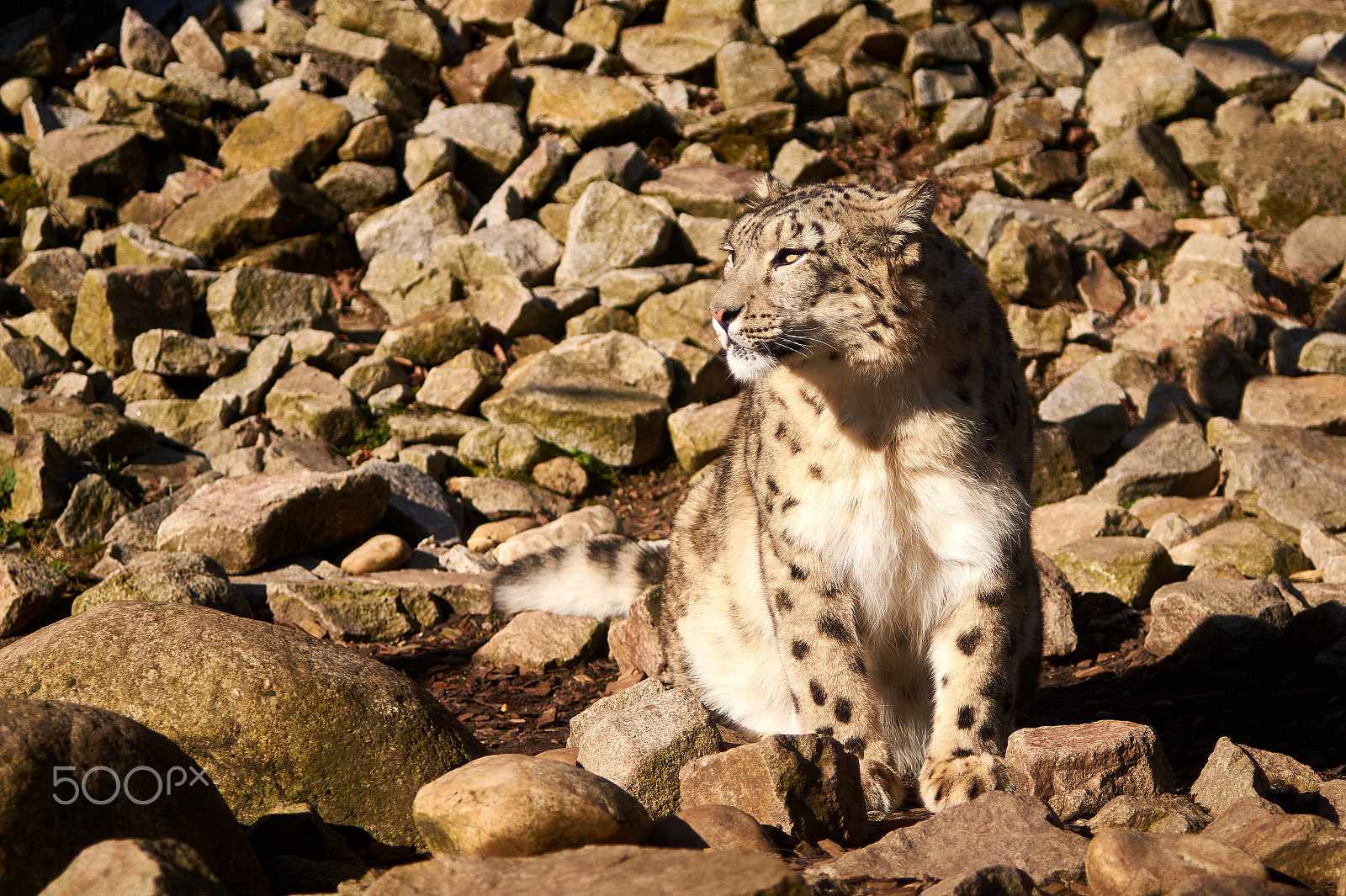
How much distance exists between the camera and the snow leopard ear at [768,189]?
434cm

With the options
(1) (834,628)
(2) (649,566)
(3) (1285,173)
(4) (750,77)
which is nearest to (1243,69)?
(3) (1285,173)

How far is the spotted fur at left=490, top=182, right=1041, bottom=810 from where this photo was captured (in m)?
3.71

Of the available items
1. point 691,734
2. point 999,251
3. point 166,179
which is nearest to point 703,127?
point 999,251

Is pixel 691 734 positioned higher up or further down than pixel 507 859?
further down

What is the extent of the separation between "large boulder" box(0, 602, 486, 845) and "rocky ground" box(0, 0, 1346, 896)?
0.01m

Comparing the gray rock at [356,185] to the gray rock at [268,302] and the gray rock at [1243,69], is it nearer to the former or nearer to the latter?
the gray rock at [268,302]

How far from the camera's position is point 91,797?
243 cm

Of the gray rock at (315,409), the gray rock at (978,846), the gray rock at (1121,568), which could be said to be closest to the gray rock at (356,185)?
the gray rock at (315,409)

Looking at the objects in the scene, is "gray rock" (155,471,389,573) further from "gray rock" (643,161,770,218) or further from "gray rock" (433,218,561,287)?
"gray rock" (643,161,770,218)

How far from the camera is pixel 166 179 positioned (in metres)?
11.9

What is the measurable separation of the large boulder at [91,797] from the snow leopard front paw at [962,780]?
213cm

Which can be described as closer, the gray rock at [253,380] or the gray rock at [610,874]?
the gray rock at [610,874]

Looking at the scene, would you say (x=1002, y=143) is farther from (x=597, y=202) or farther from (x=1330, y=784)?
(x=1330, y=784)

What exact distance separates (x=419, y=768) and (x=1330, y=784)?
2.96 meters
